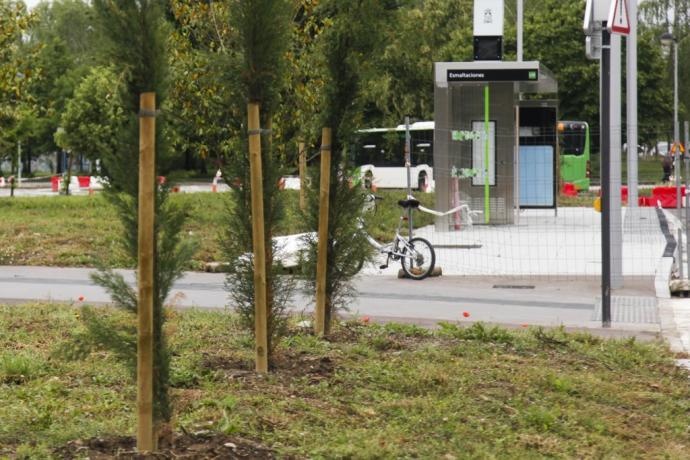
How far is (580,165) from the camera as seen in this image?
163ft

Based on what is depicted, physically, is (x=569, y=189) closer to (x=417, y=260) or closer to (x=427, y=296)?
(x=417, y=260)

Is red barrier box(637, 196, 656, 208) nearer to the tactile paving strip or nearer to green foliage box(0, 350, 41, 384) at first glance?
the tactile paving strip

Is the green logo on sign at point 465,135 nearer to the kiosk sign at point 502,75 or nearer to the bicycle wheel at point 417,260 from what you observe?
the kiosk sign at point 502,75

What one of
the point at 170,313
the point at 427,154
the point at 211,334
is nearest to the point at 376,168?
the point at 427,154

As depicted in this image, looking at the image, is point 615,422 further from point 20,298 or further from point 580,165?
point 580,165

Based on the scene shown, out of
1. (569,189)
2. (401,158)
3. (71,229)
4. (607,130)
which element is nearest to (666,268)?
(607,130)

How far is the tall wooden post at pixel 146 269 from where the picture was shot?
5629 mm

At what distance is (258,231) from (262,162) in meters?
0.63

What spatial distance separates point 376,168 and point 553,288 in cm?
3815

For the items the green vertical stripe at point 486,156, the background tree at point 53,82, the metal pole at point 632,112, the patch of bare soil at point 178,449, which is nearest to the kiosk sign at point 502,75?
the green vertical stripe at point 486,156

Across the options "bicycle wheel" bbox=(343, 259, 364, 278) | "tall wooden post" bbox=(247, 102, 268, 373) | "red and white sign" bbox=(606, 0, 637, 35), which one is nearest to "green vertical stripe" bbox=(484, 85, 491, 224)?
"red and white sign" bbox=(606, 0, 637, 35)

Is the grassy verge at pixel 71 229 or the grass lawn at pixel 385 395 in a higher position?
the grassy verge at pixel 71 229

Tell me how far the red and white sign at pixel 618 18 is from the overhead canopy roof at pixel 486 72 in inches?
480

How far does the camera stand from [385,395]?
7.48 metres
